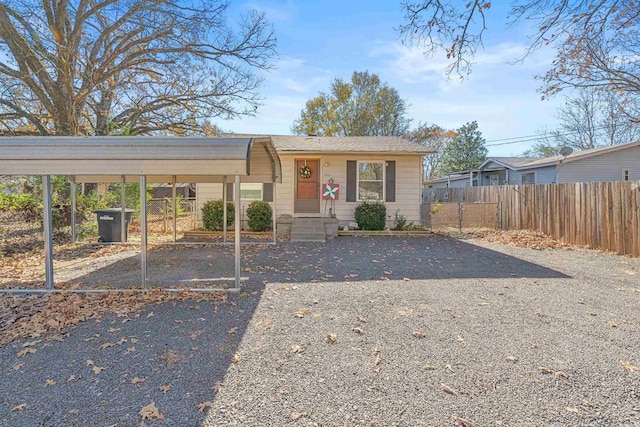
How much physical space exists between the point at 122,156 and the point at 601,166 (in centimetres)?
2065

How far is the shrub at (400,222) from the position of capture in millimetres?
11930

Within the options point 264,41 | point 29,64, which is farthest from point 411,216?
point 29,64

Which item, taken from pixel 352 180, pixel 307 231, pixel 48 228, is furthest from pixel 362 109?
pixel 48 228

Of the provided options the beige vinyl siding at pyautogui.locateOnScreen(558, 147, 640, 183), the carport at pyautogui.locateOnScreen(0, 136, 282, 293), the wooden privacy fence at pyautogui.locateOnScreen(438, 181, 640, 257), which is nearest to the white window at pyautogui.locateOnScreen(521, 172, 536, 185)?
the beige vinyl siding at pyautogui.locateOnScreen(558, 147, 640, 183)

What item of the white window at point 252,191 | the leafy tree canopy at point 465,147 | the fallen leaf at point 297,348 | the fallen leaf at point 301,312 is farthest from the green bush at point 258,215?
the leafy tree canopy at point 465,147

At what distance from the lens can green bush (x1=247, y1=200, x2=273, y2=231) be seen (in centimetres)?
1155

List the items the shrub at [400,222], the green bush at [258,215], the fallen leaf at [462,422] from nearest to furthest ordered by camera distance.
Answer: the fallen leaf at [462,422] < the green bush at [258,215] < the shrub at [400,222]

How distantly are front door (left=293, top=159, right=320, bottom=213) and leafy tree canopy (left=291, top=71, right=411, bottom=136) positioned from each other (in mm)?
16249

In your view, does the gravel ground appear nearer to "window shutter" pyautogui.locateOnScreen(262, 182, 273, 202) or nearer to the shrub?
the shrub

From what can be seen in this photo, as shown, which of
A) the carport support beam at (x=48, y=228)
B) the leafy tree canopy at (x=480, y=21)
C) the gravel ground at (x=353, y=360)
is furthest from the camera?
the carport support beam at (x=48, y=228)

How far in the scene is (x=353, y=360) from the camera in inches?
122

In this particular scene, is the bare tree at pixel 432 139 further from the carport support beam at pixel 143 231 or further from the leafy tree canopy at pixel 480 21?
the carport support beam at pixel 143 231

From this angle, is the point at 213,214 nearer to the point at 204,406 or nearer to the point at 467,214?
the point at 204,406

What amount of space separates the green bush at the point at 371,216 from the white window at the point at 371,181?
0.58 meters
